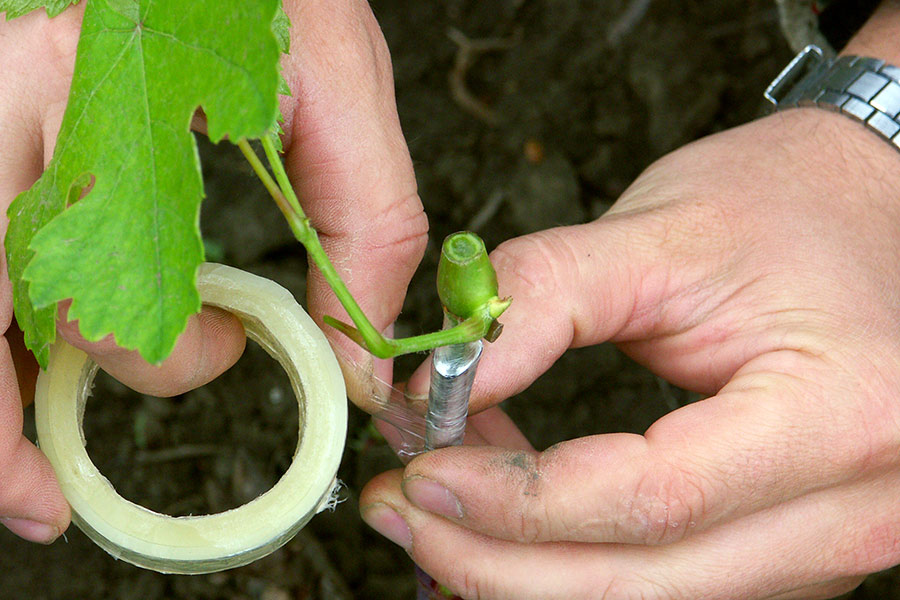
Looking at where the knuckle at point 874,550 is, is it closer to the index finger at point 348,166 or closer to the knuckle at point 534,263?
the knuckle at point 534,263

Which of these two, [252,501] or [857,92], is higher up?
[857,92]

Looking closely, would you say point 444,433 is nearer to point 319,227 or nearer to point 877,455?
point 319,227

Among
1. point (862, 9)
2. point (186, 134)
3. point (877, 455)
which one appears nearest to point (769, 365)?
point (877, 455)

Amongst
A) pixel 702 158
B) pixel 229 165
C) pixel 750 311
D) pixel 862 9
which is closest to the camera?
pixel 750 311

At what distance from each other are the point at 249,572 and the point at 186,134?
1716mm

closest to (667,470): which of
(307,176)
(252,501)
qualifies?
(252,501)

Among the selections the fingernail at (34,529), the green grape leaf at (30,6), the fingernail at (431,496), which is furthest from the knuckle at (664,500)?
the green grape leaf at (30,6)

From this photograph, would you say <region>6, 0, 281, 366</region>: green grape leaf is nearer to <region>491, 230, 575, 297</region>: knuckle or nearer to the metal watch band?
<region>491, 230, 575, 297</region>: knuckle

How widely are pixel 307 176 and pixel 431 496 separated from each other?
0.56 meters

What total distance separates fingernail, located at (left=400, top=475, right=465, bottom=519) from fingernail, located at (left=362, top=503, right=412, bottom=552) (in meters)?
0.11

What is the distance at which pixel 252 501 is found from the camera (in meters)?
1.26

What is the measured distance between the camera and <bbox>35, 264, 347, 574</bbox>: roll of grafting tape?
1270 mm

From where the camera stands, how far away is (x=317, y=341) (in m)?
1.32

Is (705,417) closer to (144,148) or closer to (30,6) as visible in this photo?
(144,148)
